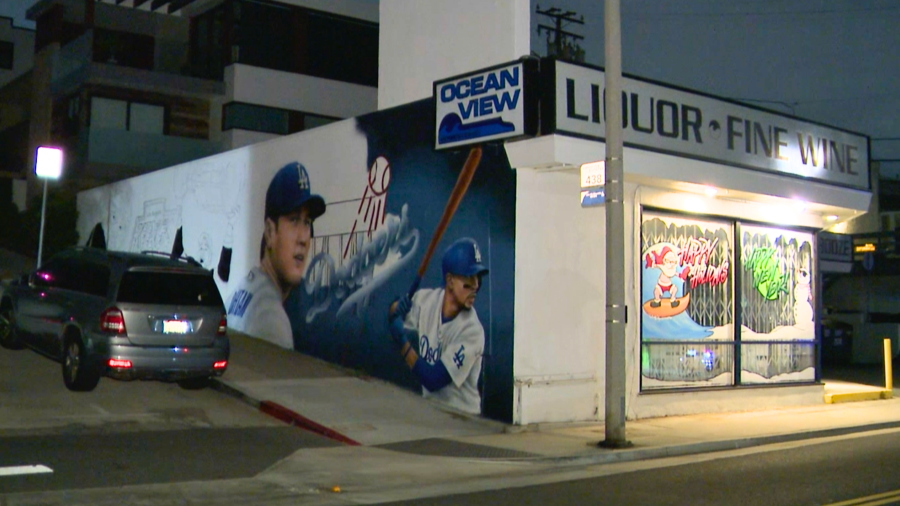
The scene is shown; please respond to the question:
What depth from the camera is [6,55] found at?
4466 cm

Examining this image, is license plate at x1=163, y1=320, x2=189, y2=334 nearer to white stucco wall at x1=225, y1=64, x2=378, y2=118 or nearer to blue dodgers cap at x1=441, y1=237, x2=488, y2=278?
blue dodgers cap at x1=441, y1=237, x2=488, y2=278

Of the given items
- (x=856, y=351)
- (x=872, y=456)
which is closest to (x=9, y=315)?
(x=872, y=456)

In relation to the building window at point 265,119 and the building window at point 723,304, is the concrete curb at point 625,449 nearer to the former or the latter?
the building window at point 723,304

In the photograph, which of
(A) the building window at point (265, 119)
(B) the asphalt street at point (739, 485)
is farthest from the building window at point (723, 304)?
(A) the building window at point (265, 119)

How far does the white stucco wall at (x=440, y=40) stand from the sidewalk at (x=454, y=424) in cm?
504

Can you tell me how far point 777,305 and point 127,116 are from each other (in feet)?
71.6

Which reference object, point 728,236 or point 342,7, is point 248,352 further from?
point 342,7

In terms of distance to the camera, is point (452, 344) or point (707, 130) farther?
point (707, 130)

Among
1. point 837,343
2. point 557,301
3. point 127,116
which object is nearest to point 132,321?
point 557,301

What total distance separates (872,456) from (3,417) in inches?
429

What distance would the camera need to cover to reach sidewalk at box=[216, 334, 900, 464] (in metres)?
11.8

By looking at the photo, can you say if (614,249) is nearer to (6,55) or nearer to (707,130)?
(707,130)

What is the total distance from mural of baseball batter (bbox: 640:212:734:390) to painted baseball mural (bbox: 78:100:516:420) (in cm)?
306

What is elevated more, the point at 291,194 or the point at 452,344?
the point at 291,194
